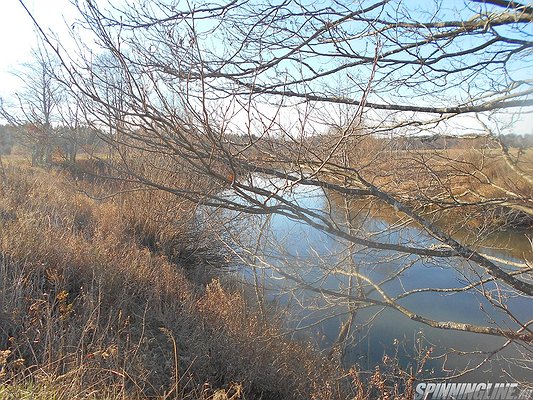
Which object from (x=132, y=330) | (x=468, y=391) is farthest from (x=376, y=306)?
(x=132, y=330)

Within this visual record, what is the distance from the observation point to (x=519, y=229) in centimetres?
909

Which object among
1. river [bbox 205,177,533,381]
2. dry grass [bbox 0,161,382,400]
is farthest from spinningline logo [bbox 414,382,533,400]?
dry grass [bbox 0,161,382,400]

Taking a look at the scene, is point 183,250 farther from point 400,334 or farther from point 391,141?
point 391,141

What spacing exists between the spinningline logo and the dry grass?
74 cm

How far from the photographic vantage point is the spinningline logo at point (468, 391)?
365 cm

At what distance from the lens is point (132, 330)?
3863 millimetres

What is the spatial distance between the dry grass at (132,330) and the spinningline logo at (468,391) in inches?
29.3

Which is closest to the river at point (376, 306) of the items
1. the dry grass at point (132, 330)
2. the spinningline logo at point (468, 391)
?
the spinningline logo at point (468, 391)

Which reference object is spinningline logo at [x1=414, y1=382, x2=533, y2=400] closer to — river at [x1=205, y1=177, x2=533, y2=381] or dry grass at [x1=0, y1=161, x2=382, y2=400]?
river at [x1=205, y1=177, x2=533, y2=381]

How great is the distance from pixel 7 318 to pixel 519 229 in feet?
33.9

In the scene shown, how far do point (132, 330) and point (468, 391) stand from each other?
12.2 feet

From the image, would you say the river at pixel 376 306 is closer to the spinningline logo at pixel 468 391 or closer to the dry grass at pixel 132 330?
the spinningline logo at pixel 468 391

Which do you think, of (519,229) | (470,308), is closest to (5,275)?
(470,308)

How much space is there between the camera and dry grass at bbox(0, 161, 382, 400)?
2859 mm
